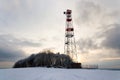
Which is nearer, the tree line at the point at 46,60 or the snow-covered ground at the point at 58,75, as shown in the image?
the snow-covered ground at the point at 58,75

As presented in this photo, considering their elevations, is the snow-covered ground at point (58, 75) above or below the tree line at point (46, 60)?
below

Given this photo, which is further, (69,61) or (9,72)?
(69,61)

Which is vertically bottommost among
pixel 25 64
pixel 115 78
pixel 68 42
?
pixel 115 78

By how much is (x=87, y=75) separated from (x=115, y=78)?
1316 mm

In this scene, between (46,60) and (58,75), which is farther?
(46,60)

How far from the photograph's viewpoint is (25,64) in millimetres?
47031

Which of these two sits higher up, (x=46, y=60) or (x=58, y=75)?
(x=46, y=60)

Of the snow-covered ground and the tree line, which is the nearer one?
the snow-covered ground

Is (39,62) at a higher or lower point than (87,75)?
higher

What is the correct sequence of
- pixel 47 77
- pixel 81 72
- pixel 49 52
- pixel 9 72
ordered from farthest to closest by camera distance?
pixel 49 52 → pixel 9 72 → pixel 81 72 → pixel 47 77

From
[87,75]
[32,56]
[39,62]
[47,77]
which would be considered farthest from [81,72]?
[32,56]

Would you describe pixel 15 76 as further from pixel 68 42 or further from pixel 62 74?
pixel 68 42

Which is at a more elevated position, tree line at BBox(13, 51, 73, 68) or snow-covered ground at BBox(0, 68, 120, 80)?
tree line at BBox(13, 51, 73, 68)

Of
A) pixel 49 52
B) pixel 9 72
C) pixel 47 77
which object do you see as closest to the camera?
pixel 47 77
